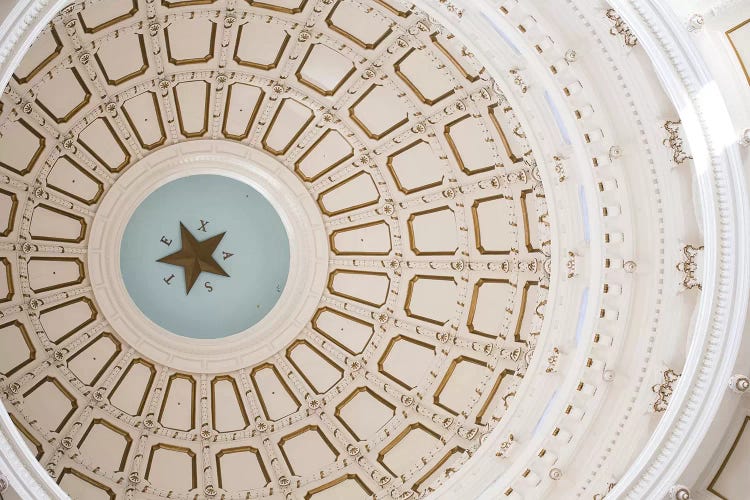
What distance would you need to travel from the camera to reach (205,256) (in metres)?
18.8

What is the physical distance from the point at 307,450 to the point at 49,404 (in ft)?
19.5

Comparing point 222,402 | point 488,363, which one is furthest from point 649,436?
point 222,402

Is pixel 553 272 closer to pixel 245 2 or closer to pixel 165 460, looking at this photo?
pixel 245 2

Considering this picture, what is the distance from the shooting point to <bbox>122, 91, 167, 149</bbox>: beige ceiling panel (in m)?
17.1

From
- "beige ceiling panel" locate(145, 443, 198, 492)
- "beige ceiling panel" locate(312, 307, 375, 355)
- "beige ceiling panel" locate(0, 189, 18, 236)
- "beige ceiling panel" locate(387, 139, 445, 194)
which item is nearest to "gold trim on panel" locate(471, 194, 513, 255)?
"beige ceiling panel" locate(387, 139, 445, 194)

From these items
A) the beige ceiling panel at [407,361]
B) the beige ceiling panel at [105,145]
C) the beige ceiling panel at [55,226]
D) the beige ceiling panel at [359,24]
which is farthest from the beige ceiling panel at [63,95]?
the beige ceiling panel at [407,361]

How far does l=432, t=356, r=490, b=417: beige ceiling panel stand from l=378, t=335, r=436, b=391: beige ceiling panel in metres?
0.56

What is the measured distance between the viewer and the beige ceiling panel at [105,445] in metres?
17.1

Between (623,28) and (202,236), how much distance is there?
1131 centimetres

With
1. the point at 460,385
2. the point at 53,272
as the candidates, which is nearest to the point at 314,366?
the point at 460,385

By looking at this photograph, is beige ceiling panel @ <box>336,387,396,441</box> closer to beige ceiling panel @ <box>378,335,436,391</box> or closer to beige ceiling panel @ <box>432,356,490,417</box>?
beige ceiling panel @ <box>378,335,436,391</box>

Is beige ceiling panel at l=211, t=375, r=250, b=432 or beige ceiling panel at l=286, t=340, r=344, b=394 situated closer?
beige ceiling panel at l=211, t=375, r=250, b=432

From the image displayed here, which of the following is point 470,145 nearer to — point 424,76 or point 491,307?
point 424,76

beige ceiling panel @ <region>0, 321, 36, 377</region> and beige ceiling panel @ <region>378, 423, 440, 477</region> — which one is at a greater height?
beige ceiling panel @ <region>0, 321, 36, 377</region>
